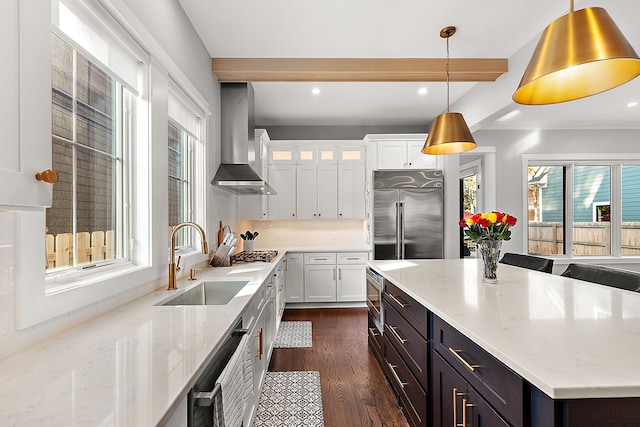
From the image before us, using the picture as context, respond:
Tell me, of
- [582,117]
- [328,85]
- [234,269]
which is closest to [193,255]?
[234,269]

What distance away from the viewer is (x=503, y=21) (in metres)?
2.60

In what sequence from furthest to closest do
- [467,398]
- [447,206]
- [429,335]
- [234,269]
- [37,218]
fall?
1. [447,206]
2. [234,269]
3. [429,335]
4. [467,398]
5. [37,218]

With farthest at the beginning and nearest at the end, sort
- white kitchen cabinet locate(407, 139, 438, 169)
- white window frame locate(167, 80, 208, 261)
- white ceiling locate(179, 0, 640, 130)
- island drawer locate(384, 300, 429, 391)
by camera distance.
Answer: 1. white kitchen cabinet locate(407, 139, 438, 169)
2. white window frame locate(167, 80, 208, 261)
3. white ceiling locate(179, 0, 640, 130)
4. island drawer locate(384, 300, 429, 391)

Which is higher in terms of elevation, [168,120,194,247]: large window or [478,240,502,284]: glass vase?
[168,120,194,247]: large window

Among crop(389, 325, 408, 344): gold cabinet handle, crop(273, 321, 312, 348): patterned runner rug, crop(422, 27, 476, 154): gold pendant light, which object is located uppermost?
crop(422, 27, 476, 154): gold pendant light

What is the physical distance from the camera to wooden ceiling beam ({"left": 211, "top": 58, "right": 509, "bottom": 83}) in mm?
3205

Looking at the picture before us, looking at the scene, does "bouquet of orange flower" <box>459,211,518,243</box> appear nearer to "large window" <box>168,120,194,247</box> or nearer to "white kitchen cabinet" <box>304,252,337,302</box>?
"large window" <box>168,120,194,247</box>

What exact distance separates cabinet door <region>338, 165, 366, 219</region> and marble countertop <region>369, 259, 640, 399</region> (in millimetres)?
2781

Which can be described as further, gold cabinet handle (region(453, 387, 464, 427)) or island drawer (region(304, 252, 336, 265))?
island drawer (region(304, 252, 336, 265))

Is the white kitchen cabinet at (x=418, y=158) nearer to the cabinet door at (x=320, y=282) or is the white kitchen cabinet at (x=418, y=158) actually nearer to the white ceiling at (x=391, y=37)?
the white ceiling at (x=391, y=37)

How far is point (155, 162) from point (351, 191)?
3.37 m

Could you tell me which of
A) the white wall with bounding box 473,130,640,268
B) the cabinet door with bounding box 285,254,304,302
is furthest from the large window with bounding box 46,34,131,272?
the white wall with bounding box 473,130,640,268

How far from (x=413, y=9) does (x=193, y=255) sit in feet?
8.44

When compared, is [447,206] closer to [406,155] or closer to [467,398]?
[406,155]
